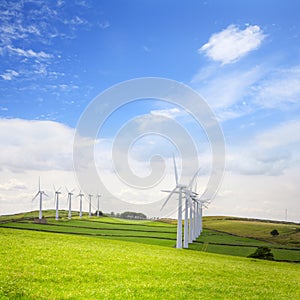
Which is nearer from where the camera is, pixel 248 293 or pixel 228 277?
pixel 248 293

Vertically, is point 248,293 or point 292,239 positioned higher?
point 248,293

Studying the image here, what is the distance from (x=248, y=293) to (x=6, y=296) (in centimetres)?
1474

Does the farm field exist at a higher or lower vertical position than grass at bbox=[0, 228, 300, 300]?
lower

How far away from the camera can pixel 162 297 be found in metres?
21.0

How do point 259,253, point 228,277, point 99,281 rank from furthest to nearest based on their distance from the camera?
point 259,253 < point 228,277 < point 99,281

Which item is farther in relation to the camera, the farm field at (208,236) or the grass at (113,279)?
the farm field at (208,236)

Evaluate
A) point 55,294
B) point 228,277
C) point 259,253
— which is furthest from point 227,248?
point 55,294

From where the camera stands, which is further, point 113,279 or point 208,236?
point 208,236

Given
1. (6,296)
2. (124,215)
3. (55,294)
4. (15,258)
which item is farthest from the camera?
(124,215)

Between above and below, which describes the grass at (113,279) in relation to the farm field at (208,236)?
above

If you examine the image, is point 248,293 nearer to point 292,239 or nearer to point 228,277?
point 228,277

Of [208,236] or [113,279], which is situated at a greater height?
[113,279]

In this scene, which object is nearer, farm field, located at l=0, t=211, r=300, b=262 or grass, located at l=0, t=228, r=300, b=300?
grass, located at l=0, t=228, r=300, b=300

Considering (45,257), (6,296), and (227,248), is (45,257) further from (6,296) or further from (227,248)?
(227,248)
